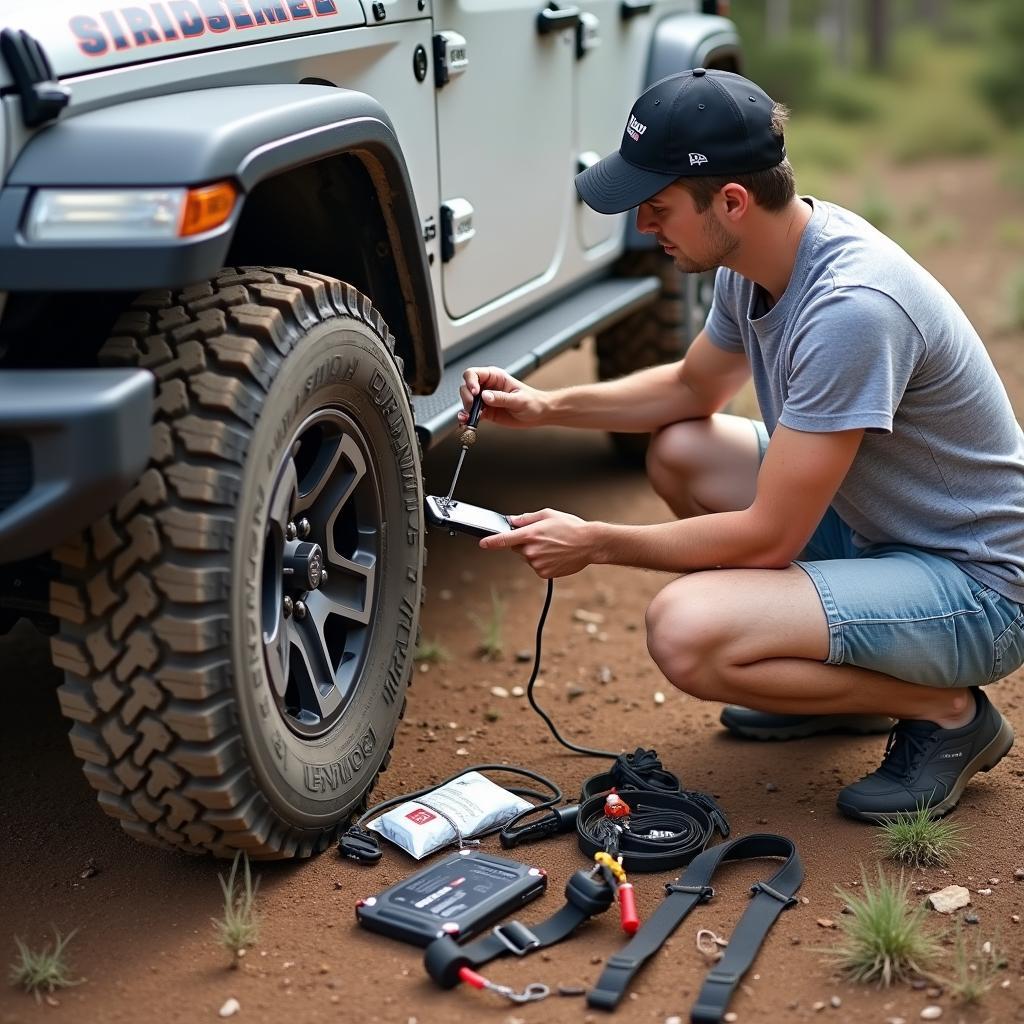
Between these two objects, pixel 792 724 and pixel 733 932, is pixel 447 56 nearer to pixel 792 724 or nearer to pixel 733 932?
→ pixel 792 724

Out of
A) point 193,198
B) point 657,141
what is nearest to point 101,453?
point 193,198

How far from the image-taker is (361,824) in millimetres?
3012

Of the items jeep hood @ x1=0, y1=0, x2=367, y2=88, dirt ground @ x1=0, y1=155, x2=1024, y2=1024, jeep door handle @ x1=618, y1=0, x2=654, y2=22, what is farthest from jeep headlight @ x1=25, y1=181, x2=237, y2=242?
jeep door handle @ x1=618, y1=0, x2=654, y2=22

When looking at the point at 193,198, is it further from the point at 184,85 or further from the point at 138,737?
the point at 138,737

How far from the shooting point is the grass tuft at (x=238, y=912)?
2.52 m

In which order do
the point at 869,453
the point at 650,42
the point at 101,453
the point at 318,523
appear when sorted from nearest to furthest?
the point at 101,453 → the point at 318,523 → the point at 869,453 → the point at 650,42

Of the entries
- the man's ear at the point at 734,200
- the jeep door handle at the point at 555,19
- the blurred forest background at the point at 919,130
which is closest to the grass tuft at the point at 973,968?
the man's ear at the point at 734,200

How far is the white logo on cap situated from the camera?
9.79 ft

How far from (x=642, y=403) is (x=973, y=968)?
164 centimetres

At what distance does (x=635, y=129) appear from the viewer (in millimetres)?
3006

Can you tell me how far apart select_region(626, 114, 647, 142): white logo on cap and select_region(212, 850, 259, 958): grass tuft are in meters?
1.59

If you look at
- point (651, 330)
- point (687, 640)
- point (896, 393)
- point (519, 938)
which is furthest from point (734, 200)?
point (651, 330)

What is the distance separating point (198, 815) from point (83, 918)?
1.21 ft

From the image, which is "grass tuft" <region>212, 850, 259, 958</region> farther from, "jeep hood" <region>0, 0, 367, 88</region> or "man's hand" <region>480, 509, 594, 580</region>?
"jeep hood" <region>0, 0, 367, 88</region>
